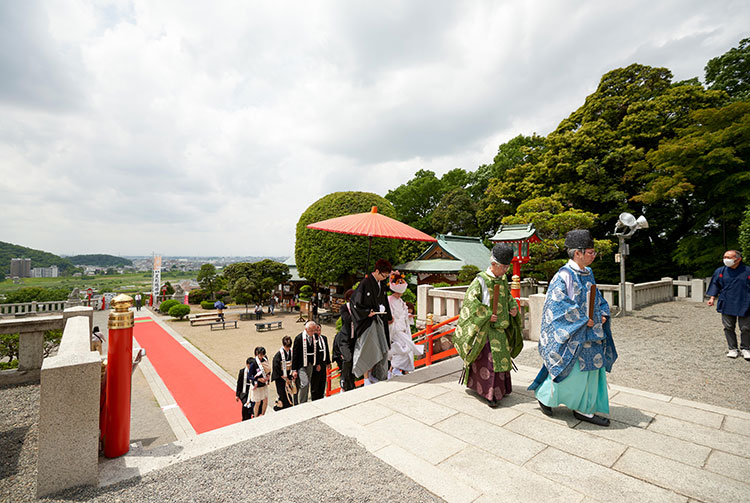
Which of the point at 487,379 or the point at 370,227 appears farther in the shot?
the point at 370,227

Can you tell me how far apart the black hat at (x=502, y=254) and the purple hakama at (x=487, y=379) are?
1073 millimetres

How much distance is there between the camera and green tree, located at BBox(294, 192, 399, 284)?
2133 centimetres

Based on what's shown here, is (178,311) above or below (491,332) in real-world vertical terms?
below

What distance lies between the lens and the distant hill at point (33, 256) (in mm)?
41781

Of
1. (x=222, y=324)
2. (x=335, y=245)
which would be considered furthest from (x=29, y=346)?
(x=335, y=245)

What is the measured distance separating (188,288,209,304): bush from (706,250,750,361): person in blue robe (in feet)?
125

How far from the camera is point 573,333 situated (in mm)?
3617

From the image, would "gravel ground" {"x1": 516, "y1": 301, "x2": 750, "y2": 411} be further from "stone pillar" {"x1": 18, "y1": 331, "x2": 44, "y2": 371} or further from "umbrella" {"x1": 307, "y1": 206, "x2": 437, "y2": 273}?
"stone pillar" {"x1": 18, "y1": 331, "x2": 44, "y2": 371}

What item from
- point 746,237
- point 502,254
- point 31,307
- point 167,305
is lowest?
point 167,305

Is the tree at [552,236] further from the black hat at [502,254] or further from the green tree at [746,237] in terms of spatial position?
the black hat at [502,254]

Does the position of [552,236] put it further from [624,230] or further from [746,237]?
[746,237]

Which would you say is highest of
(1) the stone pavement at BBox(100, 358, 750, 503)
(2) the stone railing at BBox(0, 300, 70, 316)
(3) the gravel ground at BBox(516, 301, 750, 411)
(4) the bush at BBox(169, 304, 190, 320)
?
(1) the stone pavement at BBox(100, 358, 750, 503)

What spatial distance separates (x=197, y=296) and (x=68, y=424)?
1458 inches

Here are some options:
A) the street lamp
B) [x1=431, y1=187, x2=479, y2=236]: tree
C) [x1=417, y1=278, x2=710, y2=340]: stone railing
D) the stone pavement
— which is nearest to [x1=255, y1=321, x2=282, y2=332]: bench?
[x1=417, y1=278, x2=710, y2=340]: stone railing
